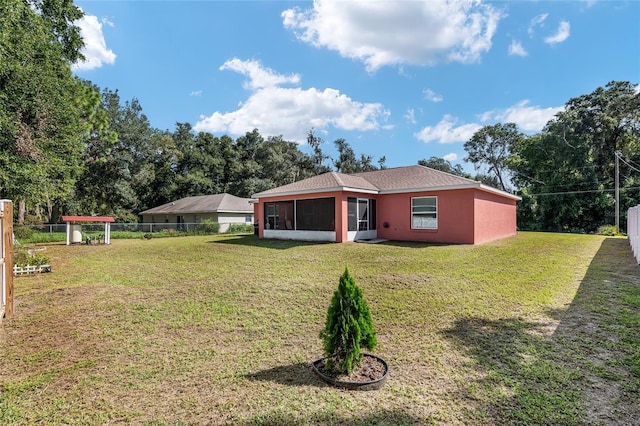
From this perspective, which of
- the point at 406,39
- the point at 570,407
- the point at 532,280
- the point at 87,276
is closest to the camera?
the point at 570,407

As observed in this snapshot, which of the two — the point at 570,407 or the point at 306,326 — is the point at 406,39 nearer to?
the point at 306,326

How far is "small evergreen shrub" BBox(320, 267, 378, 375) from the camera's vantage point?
→ 3291 millimetres

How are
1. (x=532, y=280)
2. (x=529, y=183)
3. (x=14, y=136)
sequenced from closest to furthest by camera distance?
1. (x=532, y=280)
2. (x=14, y=136)
3. (x=529, y=183)

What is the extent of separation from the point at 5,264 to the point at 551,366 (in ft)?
24.6

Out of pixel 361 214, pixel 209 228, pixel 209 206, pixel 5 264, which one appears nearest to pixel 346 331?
pixel 5 264

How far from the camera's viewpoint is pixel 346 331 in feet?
10.8

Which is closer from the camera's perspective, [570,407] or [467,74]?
[570,407]

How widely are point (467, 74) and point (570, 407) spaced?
19339mm

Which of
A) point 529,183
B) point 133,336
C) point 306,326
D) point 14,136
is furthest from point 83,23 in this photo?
point 529,183

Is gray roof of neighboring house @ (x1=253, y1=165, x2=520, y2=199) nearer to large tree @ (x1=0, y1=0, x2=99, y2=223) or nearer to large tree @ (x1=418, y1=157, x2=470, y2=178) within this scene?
large tree @ (x1=0, y1=0, x2=99, y2=223)

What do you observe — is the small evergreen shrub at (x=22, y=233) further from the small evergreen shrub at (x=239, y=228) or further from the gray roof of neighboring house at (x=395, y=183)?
the gray roof of neighboring house at (x=395, y=183)

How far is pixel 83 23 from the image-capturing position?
1558cm

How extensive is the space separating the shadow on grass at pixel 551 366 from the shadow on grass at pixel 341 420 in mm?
688

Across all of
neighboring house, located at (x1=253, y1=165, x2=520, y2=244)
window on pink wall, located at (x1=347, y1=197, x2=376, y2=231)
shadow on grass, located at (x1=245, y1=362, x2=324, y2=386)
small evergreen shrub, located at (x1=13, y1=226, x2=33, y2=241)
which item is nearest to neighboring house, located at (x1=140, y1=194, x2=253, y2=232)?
small evergreen shrub, located at (x1=13, y1=226, x2=33, y2=241)
